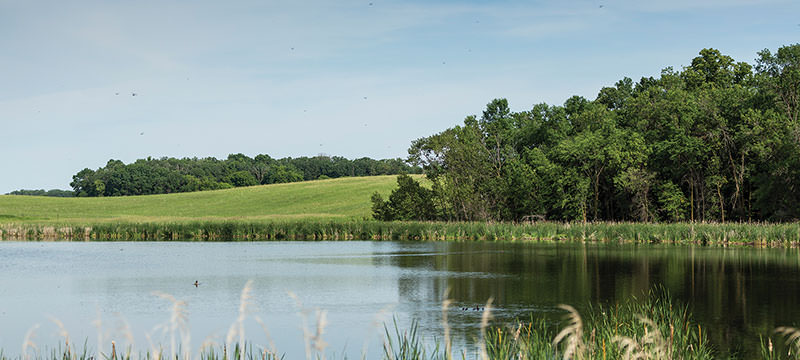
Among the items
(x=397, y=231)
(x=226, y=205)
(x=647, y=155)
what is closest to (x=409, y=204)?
(x=397, y=231)

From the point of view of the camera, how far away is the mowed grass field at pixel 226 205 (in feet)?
263

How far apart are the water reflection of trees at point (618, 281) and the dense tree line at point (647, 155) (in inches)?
557

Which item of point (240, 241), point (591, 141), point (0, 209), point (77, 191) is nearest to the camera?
point (240, 241)

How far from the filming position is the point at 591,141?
5522 centimetres

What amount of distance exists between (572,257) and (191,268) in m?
15.8

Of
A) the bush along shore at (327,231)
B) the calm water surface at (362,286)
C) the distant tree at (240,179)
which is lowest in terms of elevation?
the calm water surface at (362,286)

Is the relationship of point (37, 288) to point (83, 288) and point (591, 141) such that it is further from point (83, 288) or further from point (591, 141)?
point (591, 141)

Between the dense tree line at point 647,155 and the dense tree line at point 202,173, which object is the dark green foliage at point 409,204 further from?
the dense tree line at point 202,173

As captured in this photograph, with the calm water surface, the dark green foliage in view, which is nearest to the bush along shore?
the calm water surface

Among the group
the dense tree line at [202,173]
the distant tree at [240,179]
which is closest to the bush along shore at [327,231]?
the dense tree line at [202,173]

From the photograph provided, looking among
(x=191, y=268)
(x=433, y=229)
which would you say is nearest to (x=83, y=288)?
(x=191, y=268)

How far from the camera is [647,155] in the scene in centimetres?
5381

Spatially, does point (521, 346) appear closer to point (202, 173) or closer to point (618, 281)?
point (618, 281)

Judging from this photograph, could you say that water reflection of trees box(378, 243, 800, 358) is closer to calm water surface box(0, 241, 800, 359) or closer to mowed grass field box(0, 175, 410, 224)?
calm water surface box(0, 241, 800, 359)
